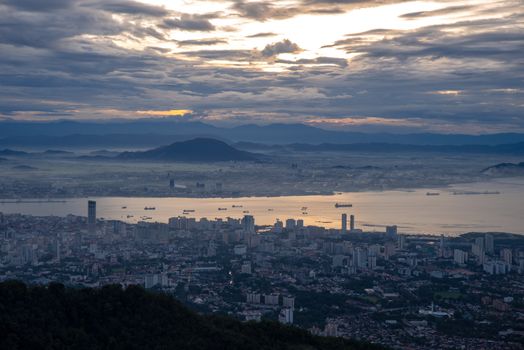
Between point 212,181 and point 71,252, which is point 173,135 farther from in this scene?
point 71,252

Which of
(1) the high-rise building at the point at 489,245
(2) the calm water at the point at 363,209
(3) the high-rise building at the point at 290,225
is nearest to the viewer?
(1) the high-rise building at the point at 489,245

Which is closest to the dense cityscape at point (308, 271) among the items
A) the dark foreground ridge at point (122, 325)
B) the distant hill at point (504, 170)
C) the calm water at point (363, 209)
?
the dark foreground ridge at point (122, 325)

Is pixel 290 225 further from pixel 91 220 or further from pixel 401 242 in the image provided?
pixel 91 220

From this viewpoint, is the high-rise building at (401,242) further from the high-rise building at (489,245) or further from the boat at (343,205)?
the boat at (343,205)

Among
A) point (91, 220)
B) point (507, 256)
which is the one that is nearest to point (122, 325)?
point (507, 256)

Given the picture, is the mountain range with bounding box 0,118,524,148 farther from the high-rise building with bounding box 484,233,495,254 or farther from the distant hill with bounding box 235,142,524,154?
the high-rise building with bounding box 484,233,495,254

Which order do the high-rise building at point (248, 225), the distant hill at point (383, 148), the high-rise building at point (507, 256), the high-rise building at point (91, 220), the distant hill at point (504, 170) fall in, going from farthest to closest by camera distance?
1. the distant hill at point (383, 148)
2. the distant hill at point (504, 170)
3. the high-rise building at point (248, 225)
4. the high-rise building at point (91, 220)
5. the high-rise building at point (507, 256)
